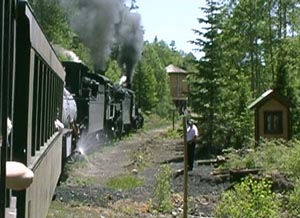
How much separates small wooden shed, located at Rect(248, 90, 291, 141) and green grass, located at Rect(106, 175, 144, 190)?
7.24 metres

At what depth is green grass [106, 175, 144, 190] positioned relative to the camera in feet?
55.9

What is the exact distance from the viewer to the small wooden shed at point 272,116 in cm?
2433

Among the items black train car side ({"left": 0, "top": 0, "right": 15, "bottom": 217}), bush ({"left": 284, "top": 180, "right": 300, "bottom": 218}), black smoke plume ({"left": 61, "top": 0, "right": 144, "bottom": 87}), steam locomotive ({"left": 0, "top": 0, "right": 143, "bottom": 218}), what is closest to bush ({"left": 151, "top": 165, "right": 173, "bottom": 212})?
bush ({"left": 284, "top": 180, "right": 300, "bottom": 218})

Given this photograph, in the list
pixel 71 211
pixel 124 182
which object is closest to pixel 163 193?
pixel 71 211

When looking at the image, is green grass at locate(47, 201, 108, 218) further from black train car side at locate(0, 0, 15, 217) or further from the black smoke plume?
the black smoke plume

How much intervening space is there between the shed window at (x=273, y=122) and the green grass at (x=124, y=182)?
293 inches

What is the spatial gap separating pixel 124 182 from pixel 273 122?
28.2ft

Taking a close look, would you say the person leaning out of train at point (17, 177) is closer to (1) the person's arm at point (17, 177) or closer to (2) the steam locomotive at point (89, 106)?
(1) the person's arm at point (17, 177)

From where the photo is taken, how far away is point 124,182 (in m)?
17.7

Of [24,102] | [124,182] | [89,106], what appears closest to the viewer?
[24,102]

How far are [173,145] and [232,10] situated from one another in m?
13.6

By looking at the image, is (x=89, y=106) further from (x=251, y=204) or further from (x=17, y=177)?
(x=17, y=177)

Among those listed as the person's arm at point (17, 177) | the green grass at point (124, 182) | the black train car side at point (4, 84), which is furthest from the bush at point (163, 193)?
the black train car side at point (4, 84)

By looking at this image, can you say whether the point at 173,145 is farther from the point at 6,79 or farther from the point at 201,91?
the point at 6,79
